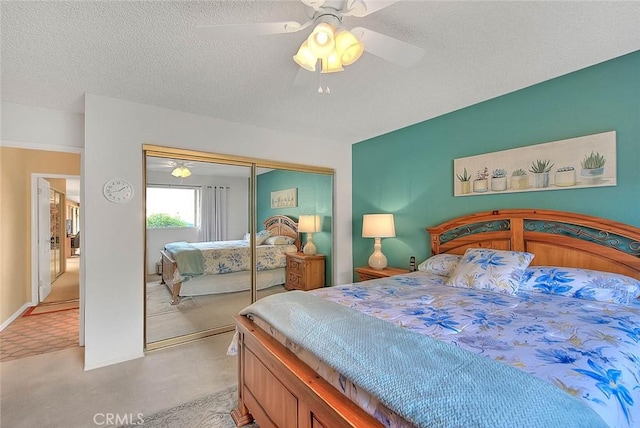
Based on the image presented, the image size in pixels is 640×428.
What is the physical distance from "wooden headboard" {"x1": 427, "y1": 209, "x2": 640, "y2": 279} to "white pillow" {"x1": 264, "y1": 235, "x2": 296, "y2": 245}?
82.8 inches

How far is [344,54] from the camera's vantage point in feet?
5.06

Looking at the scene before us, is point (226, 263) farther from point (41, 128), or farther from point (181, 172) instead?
point (41, 128)

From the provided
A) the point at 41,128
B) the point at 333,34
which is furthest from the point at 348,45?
the point at 41,128

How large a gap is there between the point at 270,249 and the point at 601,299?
322 centimetres

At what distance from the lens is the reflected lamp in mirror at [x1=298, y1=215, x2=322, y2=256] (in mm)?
4141

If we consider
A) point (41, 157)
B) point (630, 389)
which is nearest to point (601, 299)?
point (630, 389)

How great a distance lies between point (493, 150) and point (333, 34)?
2.21 m

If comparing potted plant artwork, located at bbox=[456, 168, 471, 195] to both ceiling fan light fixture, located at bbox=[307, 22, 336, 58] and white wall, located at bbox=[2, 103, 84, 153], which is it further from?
white wall, located at bbox=[2, 103, 84, 153]

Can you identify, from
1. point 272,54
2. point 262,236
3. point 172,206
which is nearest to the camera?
point 272,54

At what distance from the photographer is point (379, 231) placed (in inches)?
142

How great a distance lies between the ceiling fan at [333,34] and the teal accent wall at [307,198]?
2296mm

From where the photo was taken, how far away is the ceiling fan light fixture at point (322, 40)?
1406 mm

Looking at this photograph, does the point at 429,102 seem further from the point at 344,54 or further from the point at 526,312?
the point at 526,312

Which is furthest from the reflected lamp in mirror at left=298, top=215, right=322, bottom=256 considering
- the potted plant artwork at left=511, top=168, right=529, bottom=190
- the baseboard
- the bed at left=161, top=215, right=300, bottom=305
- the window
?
the baseboard
